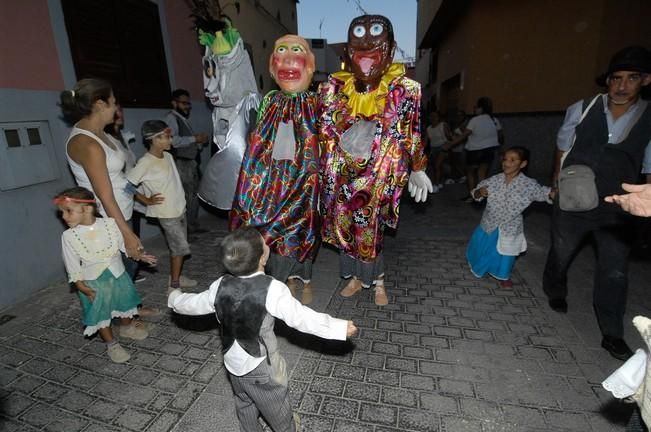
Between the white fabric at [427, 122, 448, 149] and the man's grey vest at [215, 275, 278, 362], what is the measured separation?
24.3 ft

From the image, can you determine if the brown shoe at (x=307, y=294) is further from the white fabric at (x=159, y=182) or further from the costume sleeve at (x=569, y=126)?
the costume sleeve at (x=569, y=126)

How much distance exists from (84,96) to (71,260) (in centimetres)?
108

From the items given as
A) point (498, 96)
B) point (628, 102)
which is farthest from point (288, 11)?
point (628, 102)

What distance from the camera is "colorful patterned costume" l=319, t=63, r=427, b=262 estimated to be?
9.18ft

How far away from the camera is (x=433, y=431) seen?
6.15 ft

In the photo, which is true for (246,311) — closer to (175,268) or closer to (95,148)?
(95,148)

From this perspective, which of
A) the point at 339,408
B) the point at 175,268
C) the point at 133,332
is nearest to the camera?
the point at 339,408

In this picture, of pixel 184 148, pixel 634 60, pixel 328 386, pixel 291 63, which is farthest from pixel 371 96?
pixel 184 148

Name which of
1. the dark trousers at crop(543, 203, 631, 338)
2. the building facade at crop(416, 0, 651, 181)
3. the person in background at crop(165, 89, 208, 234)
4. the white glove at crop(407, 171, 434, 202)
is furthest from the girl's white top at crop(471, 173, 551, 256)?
the building facade at crop(416, 0, 651, 181)

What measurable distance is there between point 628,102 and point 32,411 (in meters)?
4.22

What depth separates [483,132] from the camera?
20.8 feet

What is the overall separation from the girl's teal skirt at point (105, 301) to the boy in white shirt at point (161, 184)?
0.73 meters

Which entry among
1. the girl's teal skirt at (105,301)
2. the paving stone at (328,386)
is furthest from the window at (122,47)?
the paving stone at (328,386)

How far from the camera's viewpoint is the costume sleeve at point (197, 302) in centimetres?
162
